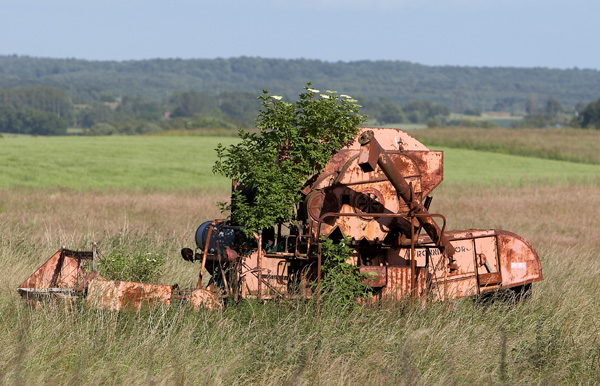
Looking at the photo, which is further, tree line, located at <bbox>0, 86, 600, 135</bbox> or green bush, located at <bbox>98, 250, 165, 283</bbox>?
tree line, located at <bbox>0, 86, 600, 135</bbox>

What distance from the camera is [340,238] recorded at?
24.5 feet

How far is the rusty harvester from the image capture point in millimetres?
6984

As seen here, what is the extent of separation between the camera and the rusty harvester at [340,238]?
698cm

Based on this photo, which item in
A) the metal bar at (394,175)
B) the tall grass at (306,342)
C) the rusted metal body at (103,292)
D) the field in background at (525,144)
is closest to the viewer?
the tall grass at (306,342)

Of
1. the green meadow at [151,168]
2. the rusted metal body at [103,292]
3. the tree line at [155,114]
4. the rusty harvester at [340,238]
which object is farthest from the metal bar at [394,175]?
the tree line at [155,114]

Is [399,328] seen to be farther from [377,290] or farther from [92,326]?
[92,326]

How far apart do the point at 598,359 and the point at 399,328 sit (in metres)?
1.73

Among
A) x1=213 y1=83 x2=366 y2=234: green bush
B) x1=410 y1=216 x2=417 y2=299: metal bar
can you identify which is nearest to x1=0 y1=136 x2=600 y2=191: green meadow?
x1=213 y1=83 x2=366 y2=234: green bush

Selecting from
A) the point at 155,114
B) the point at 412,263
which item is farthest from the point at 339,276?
the point at 155,114

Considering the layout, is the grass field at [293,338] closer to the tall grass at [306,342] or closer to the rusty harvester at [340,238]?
the tall grass at [306,342]

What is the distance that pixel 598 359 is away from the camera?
21.3ft

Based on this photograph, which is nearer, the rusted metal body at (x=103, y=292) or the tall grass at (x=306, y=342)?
the tall grass at (x=306, y=342)

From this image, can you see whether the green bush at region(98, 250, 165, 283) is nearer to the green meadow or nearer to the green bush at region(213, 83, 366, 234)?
the green bush at region(213, 83, 366, 234)

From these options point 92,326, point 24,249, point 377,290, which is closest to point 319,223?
point 377,290
